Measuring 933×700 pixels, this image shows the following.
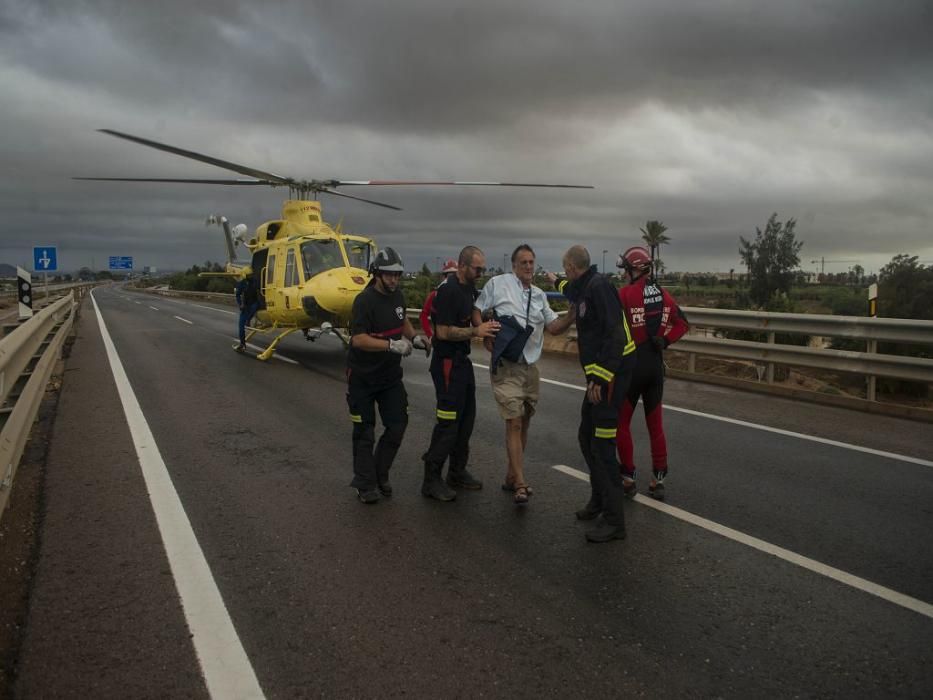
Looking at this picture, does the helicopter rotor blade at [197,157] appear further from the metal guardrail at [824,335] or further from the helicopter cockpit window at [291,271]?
the metal guardrail at [824,335]

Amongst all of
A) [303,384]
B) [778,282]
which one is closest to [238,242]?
[303,384]

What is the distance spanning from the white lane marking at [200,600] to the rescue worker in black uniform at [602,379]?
2339 millimetres

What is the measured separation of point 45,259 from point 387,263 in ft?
70.3

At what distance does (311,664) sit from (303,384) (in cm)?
826

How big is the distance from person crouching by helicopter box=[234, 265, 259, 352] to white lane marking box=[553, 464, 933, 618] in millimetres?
12004

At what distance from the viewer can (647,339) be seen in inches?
211

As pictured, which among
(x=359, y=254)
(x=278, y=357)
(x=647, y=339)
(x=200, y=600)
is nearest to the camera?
(x=200, y=600)

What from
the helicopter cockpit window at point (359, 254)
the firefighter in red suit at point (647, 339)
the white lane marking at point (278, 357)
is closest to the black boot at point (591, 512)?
the firefighter in red suit at point (647, 339)

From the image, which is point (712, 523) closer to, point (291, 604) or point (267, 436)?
point (291, 604)

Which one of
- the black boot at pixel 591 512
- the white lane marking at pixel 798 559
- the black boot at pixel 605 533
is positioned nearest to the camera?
the white lane marking at pixel 798 559

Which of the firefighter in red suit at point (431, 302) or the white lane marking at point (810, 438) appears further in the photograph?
the white lane marking at point (810, 438)

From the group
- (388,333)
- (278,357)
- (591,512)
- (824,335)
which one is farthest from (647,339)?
(278,357)

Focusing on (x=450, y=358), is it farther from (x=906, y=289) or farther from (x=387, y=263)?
(x=906, y=289)

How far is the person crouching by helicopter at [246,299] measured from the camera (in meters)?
15.5
